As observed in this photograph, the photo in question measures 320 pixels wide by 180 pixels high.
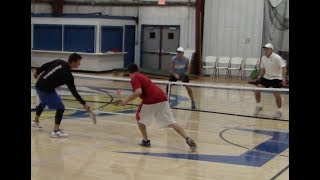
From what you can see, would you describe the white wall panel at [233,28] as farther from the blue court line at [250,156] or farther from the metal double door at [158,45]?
the blue court line at [250,156]

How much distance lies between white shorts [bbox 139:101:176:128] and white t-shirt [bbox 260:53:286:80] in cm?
512

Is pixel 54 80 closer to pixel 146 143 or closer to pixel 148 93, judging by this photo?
pixel 148 93

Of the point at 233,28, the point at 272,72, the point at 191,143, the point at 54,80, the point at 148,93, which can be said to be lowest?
the point at 191,143

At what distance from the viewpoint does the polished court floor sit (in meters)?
7.66

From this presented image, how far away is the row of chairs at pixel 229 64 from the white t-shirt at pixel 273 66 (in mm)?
10675

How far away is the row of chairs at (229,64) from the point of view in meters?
24.2

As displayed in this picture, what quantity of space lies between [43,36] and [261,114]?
57.2ft

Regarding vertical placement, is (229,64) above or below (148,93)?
above

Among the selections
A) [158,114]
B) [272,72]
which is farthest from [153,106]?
[272,72]

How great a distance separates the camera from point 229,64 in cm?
2502

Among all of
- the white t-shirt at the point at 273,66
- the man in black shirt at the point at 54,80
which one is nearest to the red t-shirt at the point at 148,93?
the man in black shirt at the point at 54,80

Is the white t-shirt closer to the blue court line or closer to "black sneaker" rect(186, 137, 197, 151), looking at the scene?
the blue court line

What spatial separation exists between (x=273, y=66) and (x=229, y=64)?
11.8m
